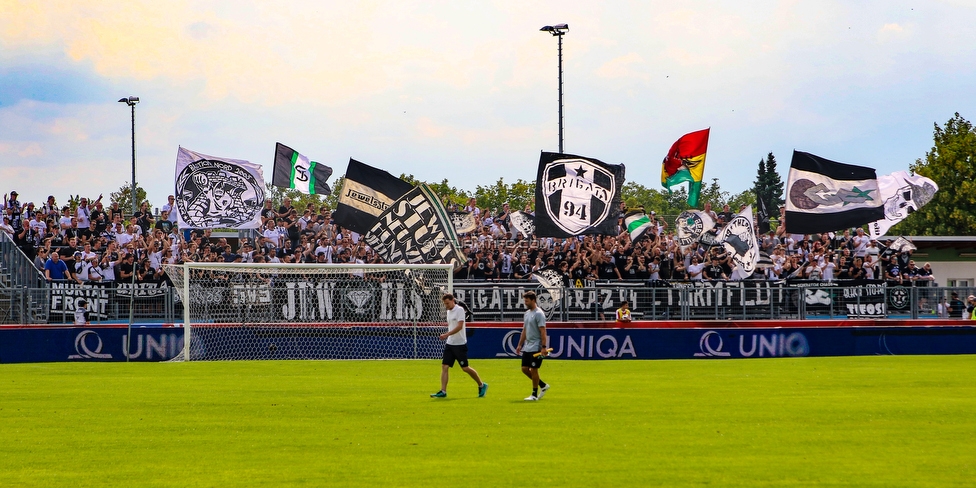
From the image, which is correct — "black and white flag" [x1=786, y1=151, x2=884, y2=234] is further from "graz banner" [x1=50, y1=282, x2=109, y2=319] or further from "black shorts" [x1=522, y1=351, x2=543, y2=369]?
"graz banner" [x1=50, y1=282, x2=109, y2=319]

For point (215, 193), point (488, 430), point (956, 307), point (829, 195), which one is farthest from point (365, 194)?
point (956, 307)

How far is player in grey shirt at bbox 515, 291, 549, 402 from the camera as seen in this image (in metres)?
15.4

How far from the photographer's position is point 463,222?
3125 centimetres

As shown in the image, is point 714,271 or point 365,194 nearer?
point 365,194

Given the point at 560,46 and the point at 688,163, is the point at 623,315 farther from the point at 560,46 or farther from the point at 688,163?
the point at 560,46

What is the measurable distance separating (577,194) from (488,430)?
1690 centimetres

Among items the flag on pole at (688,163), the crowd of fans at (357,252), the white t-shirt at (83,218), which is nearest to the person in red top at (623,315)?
the crowd of fans at (357,252)

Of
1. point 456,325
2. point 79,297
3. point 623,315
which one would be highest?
point 79,297

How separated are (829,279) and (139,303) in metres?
19.2

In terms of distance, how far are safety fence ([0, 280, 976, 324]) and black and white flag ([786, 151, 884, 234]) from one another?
197cm

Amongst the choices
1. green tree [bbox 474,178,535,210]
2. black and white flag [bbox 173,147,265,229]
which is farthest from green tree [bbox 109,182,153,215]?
black and white flag [bbox 173,147,265,229]

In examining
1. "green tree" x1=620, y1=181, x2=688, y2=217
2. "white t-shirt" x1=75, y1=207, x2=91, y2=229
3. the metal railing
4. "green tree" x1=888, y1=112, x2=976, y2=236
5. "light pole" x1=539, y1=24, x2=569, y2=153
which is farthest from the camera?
"green tree" x1=620, y1=181, x2=688, y2=217

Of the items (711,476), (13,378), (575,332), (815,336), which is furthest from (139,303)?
(711,476)

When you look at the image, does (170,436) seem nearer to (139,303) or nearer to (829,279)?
(139,303)
